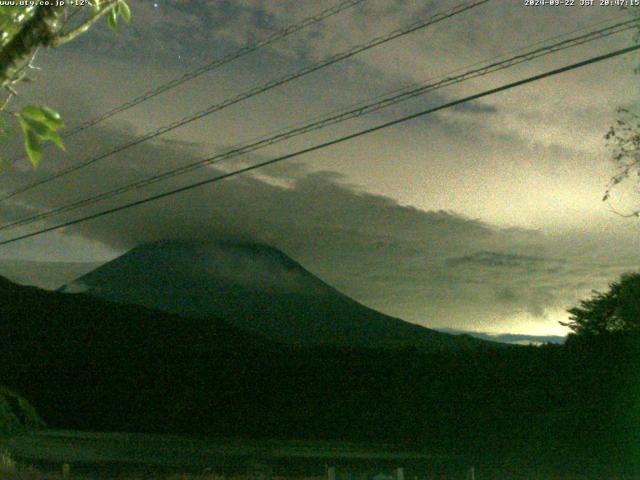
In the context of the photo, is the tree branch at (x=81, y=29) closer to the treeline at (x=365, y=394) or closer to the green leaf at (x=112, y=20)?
the green leaf at (x=112, y=20)

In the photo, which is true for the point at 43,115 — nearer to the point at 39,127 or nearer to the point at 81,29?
the point at 39,127

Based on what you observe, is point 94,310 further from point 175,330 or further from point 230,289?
point 230,289

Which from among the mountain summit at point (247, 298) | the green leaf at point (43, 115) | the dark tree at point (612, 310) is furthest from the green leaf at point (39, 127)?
the mountain summit at point (247, 298)

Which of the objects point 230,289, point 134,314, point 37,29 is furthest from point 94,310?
point 230,289

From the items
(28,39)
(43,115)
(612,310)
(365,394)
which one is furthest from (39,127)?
(612,310)

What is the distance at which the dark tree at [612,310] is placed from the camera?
3303 centimetres

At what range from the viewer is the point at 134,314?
158 feet

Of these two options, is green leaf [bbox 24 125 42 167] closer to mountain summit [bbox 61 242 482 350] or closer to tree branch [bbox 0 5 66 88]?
tree branch [bbox 0 5 66 88]

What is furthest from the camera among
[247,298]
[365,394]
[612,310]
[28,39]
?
[247,298]

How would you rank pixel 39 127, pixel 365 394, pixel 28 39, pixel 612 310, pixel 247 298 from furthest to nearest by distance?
pixel 247 298, pixel 612 310, pixel 365 394, pixel 28 39, pixel 39 127

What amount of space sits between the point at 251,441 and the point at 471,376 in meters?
9.16

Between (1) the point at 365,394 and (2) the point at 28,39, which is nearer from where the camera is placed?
(2) the point at 28,39

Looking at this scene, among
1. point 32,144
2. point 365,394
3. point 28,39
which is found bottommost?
point 365,394

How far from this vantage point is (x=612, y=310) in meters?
36.6
